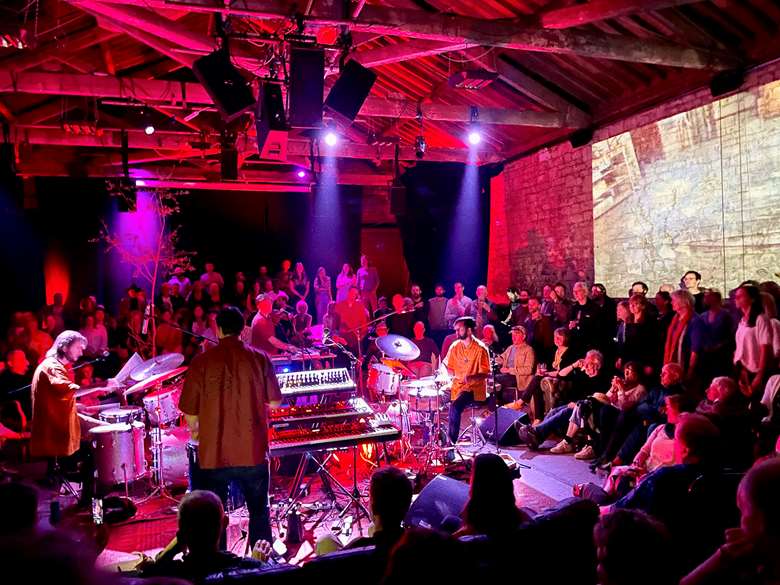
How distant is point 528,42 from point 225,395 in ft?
15.7

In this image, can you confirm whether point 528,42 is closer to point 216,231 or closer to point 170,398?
point 170,398

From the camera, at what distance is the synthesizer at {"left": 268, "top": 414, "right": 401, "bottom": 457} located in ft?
15.3

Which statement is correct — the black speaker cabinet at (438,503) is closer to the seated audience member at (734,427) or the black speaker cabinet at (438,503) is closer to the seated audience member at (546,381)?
the seated audience member at (734,427)

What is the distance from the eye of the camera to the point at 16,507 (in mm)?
2191

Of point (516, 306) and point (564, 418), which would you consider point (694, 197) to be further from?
point (516, 306)

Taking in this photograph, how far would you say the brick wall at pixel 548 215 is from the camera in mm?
10039

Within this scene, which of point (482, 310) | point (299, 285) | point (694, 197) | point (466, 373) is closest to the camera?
point (466, 373)

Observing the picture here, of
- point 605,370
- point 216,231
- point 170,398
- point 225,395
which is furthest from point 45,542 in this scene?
point 216,231

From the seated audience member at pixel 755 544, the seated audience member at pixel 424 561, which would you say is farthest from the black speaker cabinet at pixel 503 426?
the seated audience member at pixel 424 561

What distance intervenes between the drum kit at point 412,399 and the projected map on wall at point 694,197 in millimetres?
3480

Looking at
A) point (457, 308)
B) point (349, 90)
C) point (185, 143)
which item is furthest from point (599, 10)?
point (185, 143)

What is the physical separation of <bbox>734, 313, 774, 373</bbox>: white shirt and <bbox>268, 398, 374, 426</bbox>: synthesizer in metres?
3.84

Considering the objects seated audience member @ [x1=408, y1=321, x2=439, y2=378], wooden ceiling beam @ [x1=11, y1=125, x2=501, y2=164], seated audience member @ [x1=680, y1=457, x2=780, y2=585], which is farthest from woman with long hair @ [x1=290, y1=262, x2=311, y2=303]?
seated audience member @ [x1=680, y1=457, x2=780, y2=585]

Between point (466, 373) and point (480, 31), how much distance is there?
3808 millimetres
